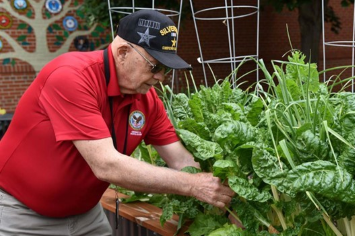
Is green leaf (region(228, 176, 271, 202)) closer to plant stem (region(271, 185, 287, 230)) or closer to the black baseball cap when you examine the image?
plant stem (region(271, 185, 287, 230))

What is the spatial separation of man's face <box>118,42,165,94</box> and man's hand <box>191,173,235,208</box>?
Answer: 1.53 ft

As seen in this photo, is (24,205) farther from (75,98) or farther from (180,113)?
(180,113)

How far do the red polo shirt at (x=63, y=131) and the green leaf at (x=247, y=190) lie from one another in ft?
1.90

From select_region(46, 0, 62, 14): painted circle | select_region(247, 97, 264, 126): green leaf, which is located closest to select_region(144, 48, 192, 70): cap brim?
select_region(247, 97, 264, 126): green leaf

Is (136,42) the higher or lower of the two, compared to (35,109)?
higher

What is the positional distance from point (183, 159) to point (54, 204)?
0.65 meters

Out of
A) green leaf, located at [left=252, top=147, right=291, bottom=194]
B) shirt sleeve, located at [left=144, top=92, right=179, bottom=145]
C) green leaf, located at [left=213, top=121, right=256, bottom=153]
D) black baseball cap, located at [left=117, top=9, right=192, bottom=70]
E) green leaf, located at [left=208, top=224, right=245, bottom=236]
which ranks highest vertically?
black baseball cap, located at [left=117, top=9, right=192, bottom=70]

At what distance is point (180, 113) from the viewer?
2.98m

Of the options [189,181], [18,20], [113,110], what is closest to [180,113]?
[113,110]

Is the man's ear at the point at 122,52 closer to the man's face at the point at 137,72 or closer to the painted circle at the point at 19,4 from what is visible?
the man's face at the point at 137,72

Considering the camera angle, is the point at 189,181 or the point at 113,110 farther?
the point at 113,110

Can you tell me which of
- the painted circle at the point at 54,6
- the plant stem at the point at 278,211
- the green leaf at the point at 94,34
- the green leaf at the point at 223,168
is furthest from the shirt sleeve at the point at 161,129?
the green leaf at the point at 94,34

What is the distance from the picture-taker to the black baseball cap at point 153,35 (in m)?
2.29

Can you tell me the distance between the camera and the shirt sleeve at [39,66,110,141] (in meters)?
2.19
